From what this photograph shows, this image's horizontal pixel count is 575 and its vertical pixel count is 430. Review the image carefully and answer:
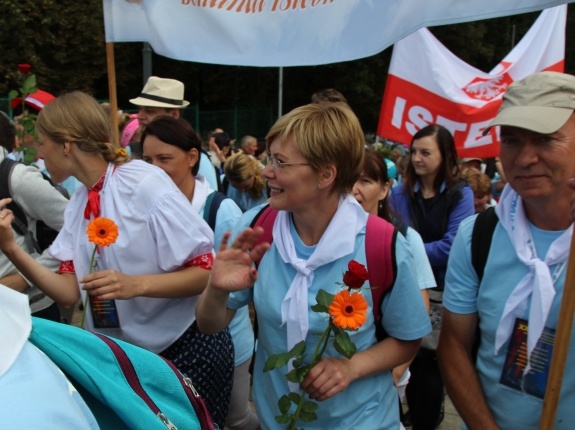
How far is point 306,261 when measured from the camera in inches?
80.0

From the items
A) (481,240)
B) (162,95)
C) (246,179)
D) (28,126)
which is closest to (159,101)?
(162,95)

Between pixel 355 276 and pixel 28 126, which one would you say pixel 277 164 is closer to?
pixel 355 276

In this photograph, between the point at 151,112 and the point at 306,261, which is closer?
the point at 306,261

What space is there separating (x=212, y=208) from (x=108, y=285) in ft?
3.26

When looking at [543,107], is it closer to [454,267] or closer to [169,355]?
[454,267]

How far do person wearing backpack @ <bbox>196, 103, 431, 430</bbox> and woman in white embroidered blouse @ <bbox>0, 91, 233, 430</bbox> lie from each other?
463 mm

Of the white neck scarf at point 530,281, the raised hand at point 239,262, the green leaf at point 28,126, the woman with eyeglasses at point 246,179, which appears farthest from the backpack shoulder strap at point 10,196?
the woman with eyeglasses at point 246,179

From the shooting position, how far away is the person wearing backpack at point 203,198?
3271mm

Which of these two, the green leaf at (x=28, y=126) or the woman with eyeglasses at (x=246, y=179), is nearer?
the green leaf at (x=28, y=126)

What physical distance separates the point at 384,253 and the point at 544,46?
4499mm

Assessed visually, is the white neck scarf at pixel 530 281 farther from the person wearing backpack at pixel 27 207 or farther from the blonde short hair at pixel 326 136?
the person wearing backpack at pixel 27 207

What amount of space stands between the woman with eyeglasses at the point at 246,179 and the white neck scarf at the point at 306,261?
136 inches

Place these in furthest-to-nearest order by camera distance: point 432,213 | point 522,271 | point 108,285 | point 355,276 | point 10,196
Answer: point 432,213
point 10,196
point 108,285
point 522,271
point 355,276

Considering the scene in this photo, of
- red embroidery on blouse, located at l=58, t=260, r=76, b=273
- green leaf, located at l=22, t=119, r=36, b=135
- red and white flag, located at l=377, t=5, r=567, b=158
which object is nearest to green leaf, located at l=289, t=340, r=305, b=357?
red embroidery on blouse, located at l=58, t=260, r=76, b=273
